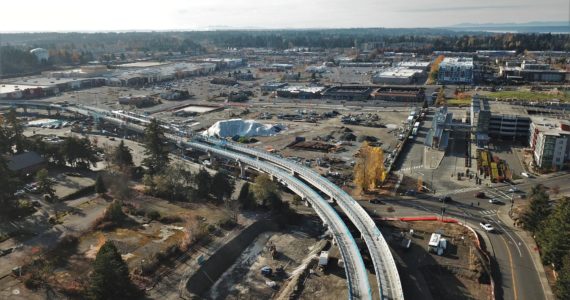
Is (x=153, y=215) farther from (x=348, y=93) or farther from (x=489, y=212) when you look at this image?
(x=348, y=93)

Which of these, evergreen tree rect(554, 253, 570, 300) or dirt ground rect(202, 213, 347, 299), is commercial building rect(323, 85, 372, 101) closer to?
dirt ground rect(202, 213, 347, 299)

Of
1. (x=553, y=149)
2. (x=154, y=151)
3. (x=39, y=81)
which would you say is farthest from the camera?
(x=39, y=81)

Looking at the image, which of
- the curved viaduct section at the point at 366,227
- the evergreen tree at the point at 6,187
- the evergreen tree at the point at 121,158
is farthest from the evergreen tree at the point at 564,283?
the evergreen tree at the point at 121,158

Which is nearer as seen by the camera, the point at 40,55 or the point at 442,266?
the point at 442,266

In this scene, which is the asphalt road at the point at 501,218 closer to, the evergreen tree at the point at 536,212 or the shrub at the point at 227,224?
the evergreen tree at the point at 536,212

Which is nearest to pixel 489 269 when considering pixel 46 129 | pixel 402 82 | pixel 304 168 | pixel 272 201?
pixel 272 201

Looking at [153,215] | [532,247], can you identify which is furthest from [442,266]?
[153,215]

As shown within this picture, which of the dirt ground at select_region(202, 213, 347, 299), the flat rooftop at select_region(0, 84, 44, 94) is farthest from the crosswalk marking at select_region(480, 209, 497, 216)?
the flat rooftop at select_region(0, 84, 44, 94)
